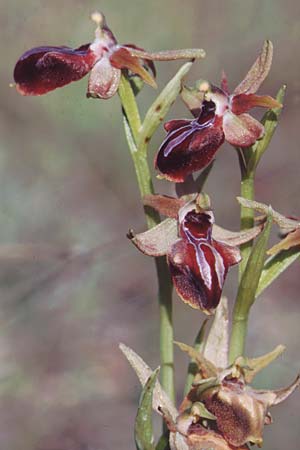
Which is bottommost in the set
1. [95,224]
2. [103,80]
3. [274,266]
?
[95,224]

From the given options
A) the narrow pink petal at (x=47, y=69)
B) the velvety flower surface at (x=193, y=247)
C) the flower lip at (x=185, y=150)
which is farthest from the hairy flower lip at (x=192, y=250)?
the narrow pink petal at (x=47, y=69)

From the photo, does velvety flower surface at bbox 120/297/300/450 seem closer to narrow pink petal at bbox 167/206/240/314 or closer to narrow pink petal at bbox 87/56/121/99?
narrow pink petal at bbox 167/206/240/314

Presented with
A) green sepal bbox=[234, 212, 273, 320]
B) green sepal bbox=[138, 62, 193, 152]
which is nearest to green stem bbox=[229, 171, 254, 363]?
green sepal bbox=[234, 212, 273, 320]

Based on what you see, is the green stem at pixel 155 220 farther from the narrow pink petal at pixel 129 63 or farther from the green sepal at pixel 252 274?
the green sepal at pixel 252 274

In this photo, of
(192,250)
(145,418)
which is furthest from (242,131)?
(145,418)

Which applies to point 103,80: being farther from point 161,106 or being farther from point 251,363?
point 251,363

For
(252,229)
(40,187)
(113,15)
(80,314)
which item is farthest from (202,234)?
(113,15)
